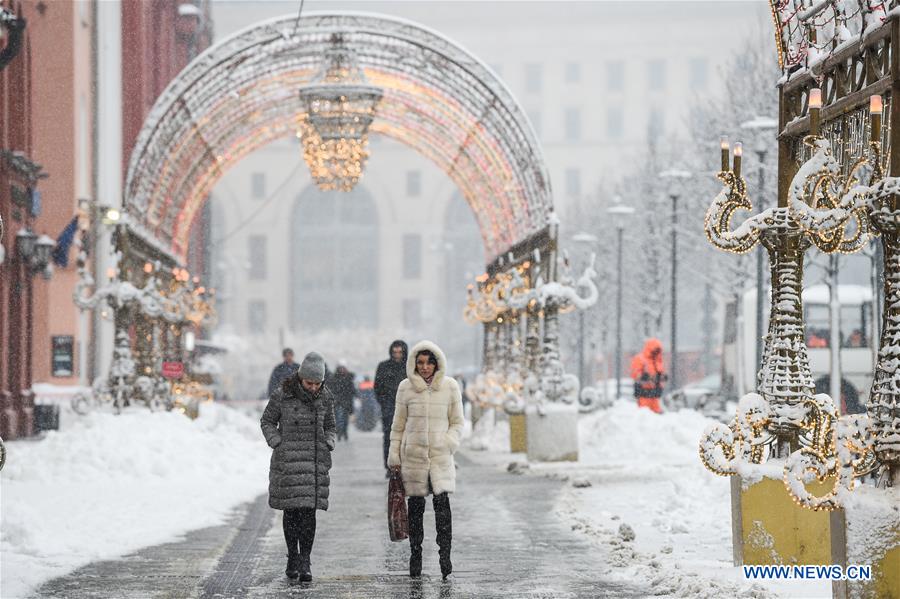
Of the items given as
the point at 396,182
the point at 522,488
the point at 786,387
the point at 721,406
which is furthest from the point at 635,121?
the point at 786,387

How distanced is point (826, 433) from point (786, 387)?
2.15m

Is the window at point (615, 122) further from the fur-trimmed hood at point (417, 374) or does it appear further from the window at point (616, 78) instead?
the fur-trimmed hood at point (417, 374)

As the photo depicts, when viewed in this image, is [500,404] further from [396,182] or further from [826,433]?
[396,182]

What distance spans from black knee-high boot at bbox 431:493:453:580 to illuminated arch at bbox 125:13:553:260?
50.8 ft

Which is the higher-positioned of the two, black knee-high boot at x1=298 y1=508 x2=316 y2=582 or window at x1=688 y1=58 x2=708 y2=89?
window at x1=688 y1=58 x2=708 y2=89

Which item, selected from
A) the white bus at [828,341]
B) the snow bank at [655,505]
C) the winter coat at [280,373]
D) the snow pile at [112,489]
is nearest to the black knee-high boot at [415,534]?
the snow bank at [655,505]

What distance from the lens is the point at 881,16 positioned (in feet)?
31.8

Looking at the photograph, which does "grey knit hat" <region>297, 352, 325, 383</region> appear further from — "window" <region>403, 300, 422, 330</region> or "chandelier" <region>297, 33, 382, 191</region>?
"window" <region>403, 300, 422, 330</region>

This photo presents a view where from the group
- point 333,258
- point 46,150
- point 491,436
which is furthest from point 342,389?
point 333,258

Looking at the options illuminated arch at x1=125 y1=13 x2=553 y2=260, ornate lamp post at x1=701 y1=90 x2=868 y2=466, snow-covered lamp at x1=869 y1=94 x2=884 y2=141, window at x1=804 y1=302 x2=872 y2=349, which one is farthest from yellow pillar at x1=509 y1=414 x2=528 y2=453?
snow-covered lamp at x1=869 y1=94 x2=884 y2=141

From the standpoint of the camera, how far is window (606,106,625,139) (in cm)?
13150

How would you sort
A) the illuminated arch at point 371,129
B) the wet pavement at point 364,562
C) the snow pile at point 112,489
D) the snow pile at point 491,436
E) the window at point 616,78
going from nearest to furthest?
the wet pavement at point 364,562
the snow pile at point 112,489
the illuminated arch at point 371,129
the snow pile at point 491,436
the window at point 616,78

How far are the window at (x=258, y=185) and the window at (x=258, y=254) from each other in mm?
3008

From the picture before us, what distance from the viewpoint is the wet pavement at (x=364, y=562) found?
38.1 feet
